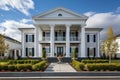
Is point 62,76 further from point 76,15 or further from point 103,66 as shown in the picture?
point 76,15

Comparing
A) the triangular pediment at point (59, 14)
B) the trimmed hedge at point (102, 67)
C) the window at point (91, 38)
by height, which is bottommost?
the trimmed hedge at point (102, 67)

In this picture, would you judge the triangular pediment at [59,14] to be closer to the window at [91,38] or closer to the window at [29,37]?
the window at [29,37]

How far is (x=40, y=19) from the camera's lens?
1628 inches

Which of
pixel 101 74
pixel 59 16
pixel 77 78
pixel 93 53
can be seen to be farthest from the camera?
pixel 93 53

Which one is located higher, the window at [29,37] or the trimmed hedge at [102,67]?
the window at [29,37]

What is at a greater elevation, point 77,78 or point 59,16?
point 59,16

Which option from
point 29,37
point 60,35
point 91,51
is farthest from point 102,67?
point 29,37

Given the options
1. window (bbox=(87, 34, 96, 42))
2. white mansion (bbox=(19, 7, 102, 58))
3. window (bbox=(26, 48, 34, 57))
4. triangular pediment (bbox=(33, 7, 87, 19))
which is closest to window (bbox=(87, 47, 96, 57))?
white mansion (bbox=(19, 7, 102, 58))

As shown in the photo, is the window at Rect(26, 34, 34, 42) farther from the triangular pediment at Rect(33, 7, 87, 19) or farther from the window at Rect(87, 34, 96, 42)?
the window at Rect(87, 34, 96, 42)

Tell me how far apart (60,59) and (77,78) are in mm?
20933

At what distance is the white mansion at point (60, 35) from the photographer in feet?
135

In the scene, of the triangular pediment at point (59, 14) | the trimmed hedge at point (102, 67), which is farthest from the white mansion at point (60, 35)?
the trimmed hedge at point (102, 67)

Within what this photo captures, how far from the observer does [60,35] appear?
151 ft

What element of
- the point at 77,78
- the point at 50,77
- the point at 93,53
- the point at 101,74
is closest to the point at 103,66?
Result: the point at 101,74
